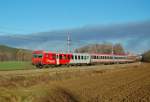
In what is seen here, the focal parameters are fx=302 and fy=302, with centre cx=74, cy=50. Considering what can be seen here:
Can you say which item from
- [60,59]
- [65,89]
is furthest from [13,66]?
[65,89]

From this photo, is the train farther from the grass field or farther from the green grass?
the grass field

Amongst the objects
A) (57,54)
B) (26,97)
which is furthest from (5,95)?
(57,54)

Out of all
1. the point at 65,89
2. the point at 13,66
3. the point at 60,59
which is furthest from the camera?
the point at 13,66

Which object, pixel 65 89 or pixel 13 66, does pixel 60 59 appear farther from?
pixel 65 89

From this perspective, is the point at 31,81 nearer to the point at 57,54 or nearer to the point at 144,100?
the point at 144,100

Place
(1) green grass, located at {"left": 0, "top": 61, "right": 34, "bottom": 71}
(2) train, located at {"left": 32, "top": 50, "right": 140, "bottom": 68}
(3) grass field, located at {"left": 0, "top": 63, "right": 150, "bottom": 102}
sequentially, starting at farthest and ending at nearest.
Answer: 1. (1) green grass, located at {"left": 0, "top": 61, "right": 34, "bottom": 71}
2. (2) train, located at {"left": 32, "top": 50, "right": 140, "bottom": 68}
3. (3) grass field, located at {"left": 0, "top": 63, "right": 150, "bottom": 102}

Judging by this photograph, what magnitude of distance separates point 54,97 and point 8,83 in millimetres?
10174

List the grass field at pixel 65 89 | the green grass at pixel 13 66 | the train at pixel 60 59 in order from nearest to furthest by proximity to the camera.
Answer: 1. the grass field at pixel 65 89
2. the train at pixel 60 59
3. the green grass at pixel 13 66

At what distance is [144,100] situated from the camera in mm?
18406

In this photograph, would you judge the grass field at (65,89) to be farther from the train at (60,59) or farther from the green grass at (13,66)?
the green grass at (13,66)

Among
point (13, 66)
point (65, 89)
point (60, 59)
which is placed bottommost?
point (65, 89)

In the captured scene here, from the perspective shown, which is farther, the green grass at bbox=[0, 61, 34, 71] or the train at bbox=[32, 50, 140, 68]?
the green grass at bbox=[0, 61, 34, 71]

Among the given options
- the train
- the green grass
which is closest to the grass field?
the train

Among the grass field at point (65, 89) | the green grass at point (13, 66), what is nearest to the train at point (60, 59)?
the green grass at point (13, 66)
